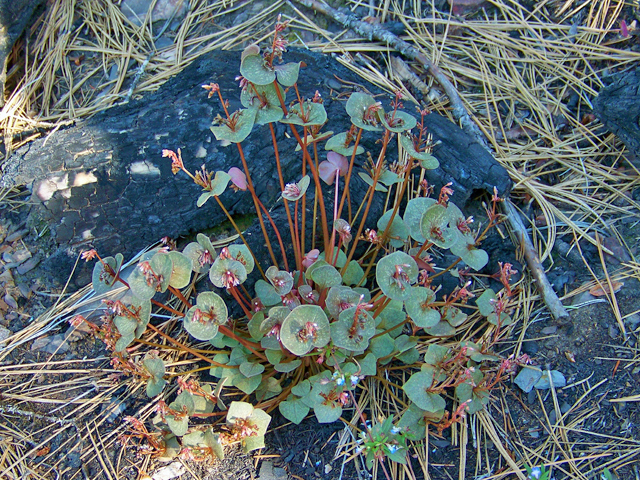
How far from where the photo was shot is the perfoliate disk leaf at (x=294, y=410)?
2006 millimetres

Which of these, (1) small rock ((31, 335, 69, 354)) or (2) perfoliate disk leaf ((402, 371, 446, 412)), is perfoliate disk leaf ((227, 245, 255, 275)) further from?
(1) small rock ((31, 335, 69, 354))

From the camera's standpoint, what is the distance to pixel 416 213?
2039mm

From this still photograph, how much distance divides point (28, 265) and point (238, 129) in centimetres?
163

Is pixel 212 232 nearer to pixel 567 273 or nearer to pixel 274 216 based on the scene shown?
pixel 274 216

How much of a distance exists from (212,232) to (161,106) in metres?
0.79

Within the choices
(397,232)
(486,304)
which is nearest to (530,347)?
(486,304)

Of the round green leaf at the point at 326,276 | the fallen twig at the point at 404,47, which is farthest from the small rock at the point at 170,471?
the fallen twig at the point at 404,47

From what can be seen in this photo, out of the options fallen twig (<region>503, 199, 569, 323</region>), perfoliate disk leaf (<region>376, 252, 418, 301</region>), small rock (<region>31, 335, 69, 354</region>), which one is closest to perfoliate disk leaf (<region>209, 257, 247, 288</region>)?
perfoliate disk leaf (<region>376, 252, 418, 301</region>)

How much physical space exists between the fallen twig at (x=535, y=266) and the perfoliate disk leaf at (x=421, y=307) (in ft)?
2.75

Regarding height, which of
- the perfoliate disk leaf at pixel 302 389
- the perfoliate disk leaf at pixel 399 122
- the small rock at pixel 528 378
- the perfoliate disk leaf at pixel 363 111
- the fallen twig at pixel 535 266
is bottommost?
the small rock at pixel 528 378

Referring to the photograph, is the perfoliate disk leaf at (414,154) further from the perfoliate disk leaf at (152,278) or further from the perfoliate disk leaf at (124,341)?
the perfoliate disk leaf at (124,341)

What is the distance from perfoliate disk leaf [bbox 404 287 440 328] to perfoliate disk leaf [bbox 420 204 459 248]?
0.72ft

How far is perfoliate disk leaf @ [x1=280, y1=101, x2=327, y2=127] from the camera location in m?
1.93

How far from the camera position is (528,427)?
213cm
